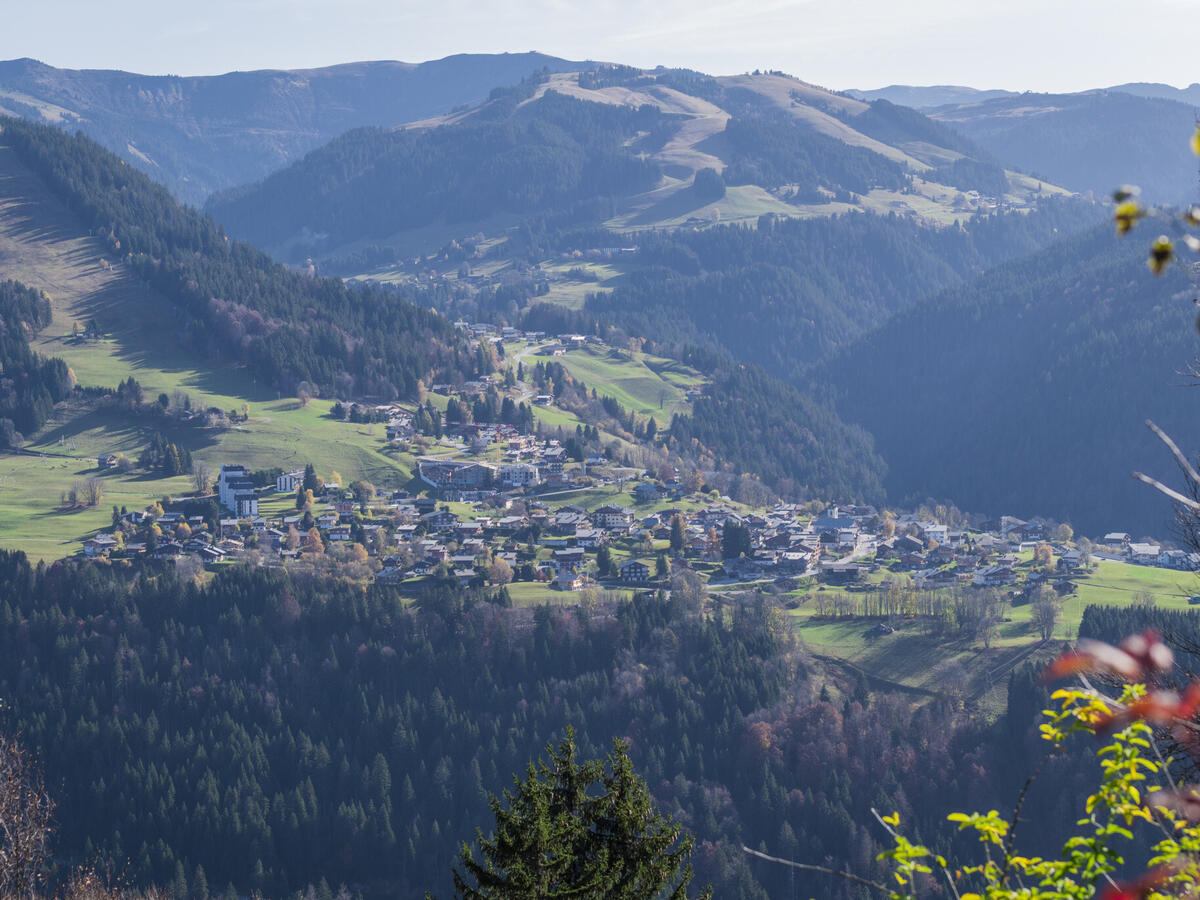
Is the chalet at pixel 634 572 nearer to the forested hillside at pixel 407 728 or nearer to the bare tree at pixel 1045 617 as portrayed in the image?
the forested hillside at pixel 407 728

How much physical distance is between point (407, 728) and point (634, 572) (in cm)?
3415

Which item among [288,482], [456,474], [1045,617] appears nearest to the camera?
[1045,617]

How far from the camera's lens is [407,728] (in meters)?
120

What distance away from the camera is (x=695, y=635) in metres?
127

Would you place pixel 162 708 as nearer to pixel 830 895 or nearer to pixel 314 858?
pixel 314 858

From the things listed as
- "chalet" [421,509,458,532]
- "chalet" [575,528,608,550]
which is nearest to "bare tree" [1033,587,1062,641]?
"chalet" [575,528,608,550]

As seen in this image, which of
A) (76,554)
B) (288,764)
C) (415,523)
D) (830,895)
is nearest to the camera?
(830,895)

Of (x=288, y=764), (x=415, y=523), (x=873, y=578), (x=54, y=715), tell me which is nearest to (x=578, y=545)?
(x=415, y=523)

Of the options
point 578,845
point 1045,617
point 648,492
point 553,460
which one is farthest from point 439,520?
point 578,845

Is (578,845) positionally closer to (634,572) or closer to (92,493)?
(634,572)

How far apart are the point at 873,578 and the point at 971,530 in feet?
164

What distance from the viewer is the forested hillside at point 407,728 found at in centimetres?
10619

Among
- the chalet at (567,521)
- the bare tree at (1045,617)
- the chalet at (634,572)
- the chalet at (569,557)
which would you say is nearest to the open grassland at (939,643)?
the bare tree at (1045,617)

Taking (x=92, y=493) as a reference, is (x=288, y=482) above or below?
below
